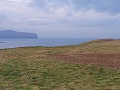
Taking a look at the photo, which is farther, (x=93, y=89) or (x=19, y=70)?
(x=19, y=70)

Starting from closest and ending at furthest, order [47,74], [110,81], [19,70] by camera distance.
A: [110,81], [47,74], [19,70]

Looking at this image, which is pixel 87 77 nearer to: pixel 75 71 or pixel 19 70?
pixel 75 71

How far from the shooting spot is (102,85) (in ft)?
48.9

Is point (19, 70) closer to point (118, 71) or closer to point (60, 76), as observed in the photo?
point (60, 76)

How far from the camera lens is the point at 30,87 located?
1455 cm

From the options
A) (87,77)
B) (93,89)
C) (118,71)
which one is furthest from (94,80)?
(118,71)

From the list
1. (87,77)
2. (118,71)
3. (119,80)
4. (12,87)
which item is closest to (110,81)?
(119,80)

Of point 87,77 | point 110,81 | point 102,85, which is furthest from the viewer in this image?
point 87,77

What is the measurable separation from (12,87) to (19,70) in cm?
615

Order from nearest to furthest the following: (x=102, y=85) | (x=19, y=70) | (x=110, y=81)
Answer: (x=102, y=85), (x=110, y=81), (x=19, y=70)

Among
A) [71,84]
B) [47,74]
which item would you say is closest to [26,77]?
[47,74]

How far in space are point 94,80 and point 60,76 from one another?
2.83 metres

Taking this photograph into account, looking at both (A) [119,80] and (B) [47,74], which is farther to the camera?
A: (B) [47,74]

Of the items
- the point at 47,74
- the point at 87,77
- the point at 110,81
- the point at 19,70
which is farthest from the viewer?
the point at 19,70
